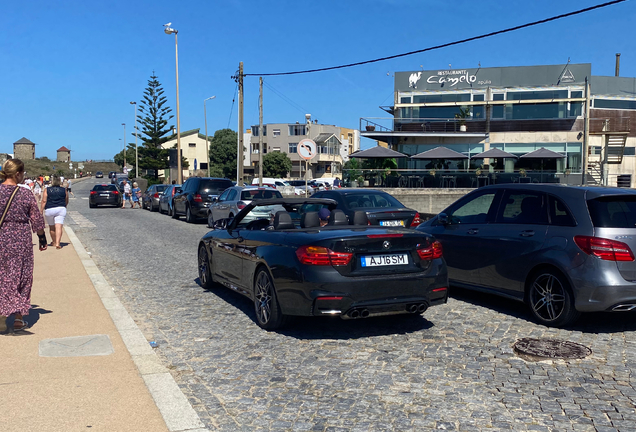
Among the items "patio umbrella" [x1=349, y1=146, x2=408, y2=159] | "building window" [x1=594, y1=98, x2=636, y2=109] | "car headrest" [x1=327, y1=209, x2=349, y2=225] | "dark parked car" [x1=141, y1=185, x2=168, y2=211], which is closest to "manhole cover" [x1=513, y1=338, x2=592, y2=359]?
"car headrest" [x1=327, y1=209, x2=349, y2=225]

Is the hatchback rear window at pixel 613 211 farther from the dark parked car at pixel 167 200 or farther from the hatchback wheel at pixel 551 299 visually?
the dark parked car at pixel 167 200

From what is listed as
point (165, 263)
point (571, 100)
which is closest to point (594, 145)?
point (571, 100)

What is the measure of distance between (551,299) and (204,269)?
16.5 feet

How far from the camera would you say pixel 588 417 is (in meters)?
4.43

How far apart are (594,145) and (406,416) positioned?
55.7 metres

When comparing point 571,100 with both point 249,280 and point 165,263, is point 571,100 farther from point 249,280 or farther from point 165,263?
point 249,280

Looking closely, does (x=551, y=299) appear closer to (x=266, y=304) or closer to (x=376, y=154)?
(x=266, y=304)

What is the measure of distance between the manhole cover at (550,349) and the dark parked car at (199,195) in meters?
19.2

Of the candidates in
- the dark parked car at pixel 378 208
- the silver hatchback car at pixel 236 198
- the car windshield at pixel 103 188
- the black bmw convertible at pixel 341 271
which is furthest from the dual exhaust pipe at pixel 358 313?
the car windshield at pixel 103 188

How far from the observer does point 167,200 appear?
3019 cm

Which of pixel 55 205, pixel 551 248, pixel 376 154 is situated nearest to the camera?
pixel 551 248

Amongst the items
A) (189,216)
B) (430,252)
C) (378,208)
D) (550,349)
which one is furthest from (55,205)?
(550,349)

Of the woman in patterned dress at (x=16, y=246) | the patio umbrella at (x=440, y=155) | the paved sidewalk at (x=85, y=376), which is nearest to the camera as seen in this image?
the paved sidewalk at (x=85, y=376)

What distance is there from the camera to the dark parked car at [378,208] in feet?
41.7
